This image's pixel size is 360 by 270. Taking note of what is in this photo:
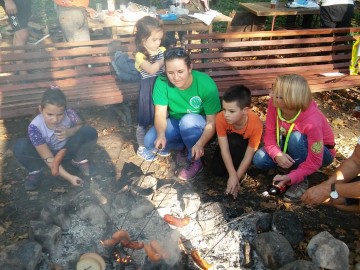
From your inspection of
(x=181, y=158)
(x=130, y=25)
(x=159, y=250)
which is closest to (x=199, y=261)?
(x=159, y=250)

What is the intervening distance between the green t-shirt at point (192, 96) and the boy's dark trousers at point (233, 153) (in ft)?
1.28

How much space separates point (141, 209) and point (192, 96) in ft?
4.68

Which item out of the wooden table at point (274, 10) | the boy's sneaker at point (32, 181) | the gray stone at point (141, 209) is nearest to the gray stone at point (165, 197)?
the gray stone at point (141, 209)

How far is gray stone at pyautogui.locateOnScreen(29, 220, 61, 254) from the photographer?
2955 mm

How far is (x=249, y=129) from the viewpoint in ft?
11.8

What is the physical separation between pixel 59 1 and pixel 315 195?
5.47m

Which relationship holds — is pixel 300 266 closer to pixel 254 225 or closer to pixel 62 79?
pixel 254 225

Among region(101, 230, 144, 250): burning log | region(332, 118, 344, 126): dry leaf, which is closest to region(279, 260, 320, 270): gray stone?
region(101, 230, 144, 250): burning log

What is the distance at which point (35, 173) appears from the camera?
3.89 m

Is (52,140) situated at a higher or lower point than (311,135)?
lower

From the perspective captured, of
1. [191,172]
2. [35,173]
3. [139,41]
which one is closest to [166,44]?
[139,41]

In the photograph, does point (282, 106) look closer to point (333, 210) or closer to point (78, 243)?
point (333, 210)

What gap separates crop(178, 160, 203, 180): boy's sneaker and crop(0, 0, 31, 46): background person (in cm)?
510

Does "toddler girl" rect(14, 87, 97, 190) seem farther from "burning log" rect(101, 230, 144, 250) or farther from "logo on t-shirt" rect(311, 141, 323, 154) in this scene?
"logo on t-shirt" rect(311, 141, 323, 154)
